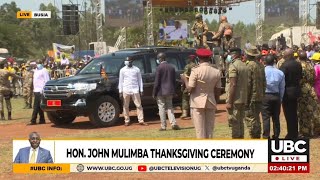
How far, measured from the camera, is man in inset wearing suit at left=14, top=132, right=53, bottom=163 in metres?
5.98

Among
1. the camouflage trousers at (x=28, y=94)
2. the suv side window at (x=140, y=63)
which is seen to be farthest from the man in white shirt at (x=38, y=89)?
the camouflage trousers at (x=28, y=94)

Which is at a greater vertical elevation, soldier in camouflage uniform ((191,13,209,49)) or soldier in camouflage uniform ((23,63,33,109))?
soldier in camouflage uniform ((191,13,209,49))

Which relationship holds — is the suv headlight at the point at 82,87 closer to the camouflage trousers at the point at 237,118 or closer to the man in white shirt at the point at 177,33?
the camouflage trousers at the point at 237,118

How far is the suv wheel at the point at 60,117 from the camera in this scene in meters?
14.3

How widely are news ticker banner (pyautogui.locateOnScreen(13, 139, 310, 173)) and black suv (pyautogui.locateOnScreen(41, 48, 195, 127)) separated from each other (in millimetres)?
7104

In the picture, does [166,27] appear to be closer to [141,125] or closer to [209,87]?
[141,125]

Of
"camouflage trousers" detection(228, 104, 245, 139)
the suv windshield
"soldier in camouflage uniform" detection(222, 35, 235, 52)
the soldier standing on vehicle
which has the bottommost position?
"camouflage trousers" detection(228, 104, 245, 139)

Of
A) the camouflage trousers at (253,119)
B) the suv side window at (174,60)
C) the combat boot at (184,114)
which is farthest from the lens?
the suv side window at (174,60)

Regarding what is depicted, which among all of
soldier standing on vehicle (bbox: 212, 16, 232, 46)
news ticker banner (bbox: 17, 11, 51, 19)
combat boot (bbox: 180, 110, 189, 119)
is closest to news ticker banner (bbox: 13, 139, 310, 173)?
combat boot (bbox: 180, 110, 189, 119)

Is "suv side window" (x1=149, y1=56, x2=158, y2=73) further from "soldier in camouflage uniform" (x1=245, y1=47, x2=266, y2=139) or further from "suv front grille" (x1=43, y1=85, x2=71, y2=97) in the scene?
"soldier in camouflage uniform" (x1=245, y1=47, x2=266, y2=139)

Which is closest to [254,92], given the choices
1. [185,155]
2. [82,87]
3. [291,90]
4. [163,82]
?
[291,90]

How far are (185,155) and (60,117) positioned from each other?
29.7 feet

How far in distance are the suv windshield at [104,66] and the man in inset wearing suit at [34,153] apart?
782 cm

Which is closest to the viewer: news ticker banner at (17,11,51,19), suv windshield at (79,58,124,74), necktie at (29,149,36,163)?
necktie at (29,149,36,163)
